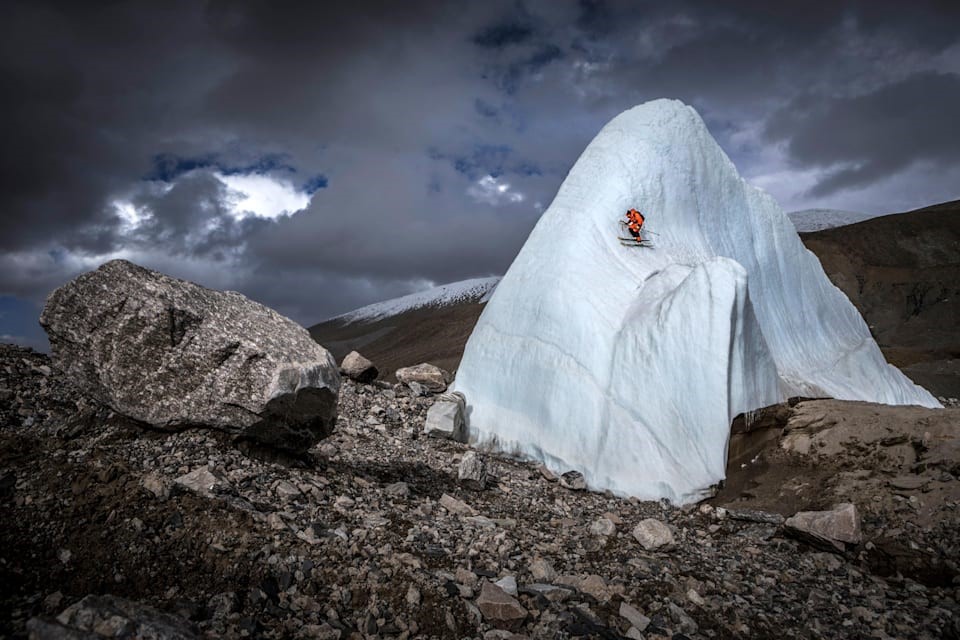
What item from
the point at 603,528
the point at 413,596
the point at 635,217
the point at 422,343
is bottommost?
the point at 603,528

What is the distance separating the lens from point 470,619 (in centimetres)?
358

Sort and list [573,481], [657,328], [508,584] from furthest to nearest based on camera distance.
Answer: [657,328], [573,481], [508,584]

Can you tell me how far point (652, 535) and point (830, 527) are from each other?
5.83 ft

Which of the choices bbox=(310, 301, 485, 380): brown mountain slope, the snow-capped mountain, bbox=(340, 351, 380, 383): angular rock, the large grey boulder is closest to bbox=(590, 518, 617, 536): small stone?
the large grey boulder

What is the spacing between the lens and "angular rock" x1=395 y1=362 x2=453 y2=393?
11.0m

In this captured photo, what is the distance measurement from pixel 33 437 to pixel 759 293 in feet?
35.6

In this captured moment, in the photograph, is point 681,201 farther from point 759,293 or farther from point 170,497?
point 170,497

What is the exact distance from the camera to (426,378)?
11.1 meters

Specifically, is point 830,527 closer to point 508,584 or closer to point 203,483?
point 508,584

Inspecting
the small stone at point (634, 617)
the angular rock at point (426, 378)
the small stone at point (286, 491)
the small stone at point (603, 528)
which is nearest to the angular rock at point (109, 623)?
the small stone at point (286, 491)

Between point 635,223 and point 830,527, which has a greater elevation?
Result: point 635,223

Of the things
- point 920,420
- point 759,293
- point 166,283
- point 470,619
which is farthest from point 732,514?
point 166,283

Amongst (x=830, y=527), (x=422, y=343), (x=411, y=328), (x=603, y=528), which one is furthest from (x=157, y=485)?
(x=411, y=328)

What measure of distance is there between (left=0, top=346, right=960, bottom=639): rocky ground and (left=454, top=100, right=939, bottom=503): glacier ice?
1.11 m
